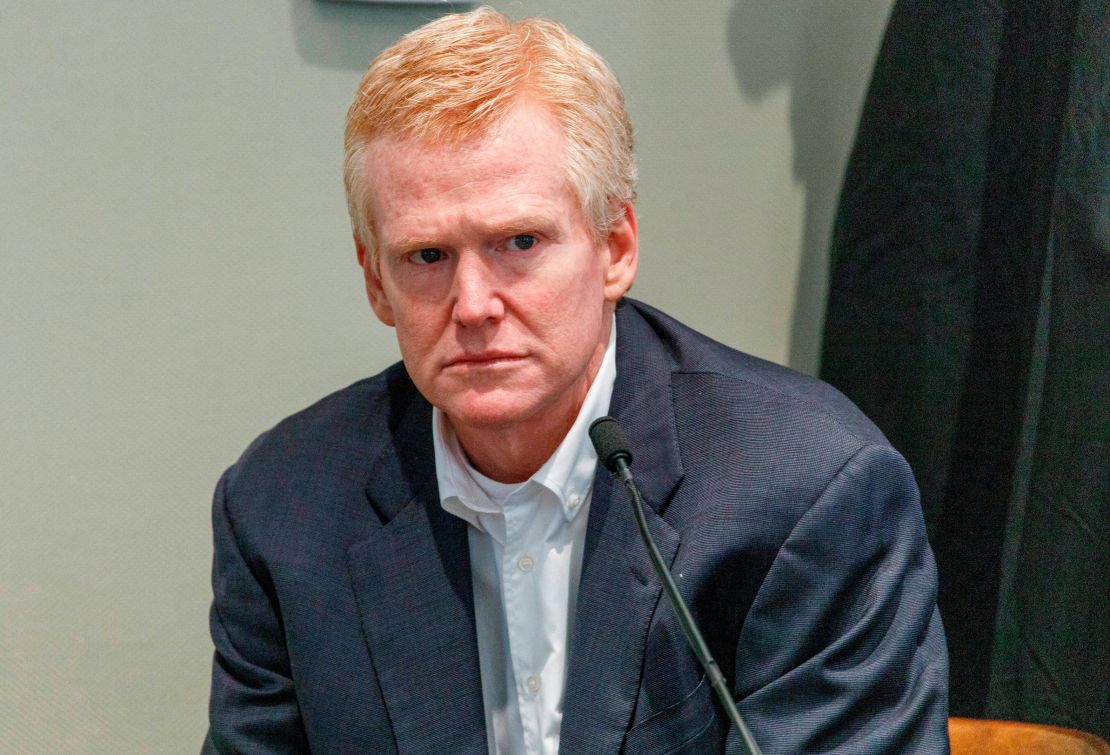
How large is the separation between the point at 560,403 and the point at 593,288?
6.1 inches

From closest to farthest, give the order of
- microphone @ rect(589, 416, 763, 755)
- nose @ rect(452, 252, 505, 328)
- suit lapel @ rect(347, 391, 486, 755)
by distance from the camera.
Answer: microphone @ rect(589, 416, 763, 755), nose @ rect(452, 252, 505, 328), suit lapel @ rect(347, 391, 486, 755)

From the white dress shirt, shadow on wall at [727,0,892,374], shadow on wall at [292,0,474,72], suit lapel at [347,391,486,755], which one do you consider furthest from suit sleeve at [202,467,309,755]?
shadow on wall at [727,0,892,374]

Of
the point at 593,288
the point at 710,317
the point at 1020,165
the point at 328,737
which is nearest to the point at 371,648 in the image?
the point at 328,737

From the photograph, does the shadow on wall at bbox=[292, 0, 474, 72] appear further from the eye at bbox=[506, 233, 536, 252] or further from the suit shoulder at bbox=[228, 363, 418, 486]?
the eye at bbox=[506, 233, 536, 252]

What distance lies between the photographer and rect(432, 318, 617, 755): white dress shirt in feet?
4.78

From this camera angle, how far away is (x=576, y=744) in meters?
1.35

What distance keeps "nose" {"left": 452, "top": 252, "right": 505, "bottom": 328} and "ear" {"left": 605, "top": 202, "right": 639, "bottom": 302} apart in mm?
165

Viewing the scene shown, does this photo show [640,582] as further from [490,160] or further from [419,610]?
[490,160]

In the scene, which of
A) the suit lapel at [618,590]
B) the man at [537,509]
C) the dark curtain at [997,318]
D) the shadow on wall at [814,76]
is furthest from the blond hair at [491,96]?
the shadow on wall at [814,76]

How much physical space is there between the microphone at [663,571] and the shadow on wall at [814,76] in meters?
1.08

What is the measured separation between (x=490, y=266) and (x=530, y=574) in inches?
15.1

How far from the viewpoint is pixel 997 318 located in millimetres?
1860

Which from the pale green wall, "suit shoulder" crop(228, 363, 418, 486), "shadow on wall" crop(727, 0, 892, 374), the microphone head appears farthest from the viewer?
"shadow on wall" crop(727, 0, 892, 374)

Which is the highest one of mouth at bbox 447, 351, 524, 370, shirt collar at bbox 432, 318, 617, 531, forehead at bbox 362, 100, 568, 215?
forehead at bbox 362, 100, 568, 215
